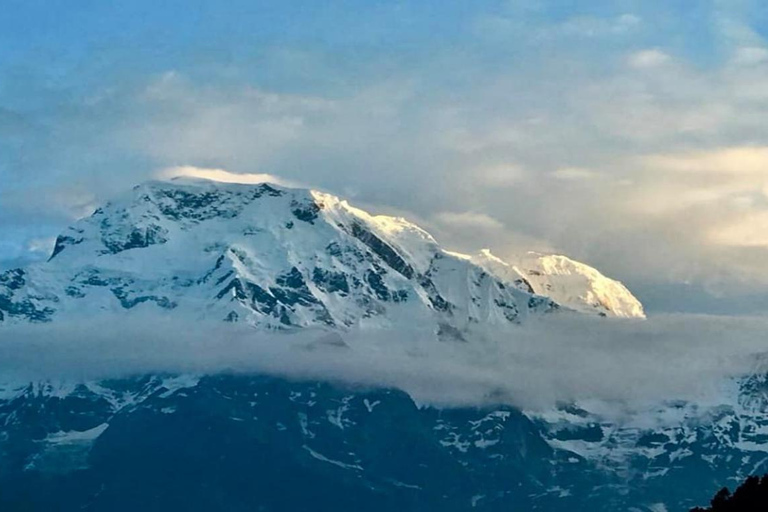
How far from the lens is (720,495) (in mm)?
179250

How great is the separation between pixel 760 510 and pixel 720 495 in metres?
15.5

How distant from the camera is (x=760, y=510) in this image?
537 feet

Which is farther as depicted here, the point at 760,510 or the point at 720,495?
the point at 720,495
